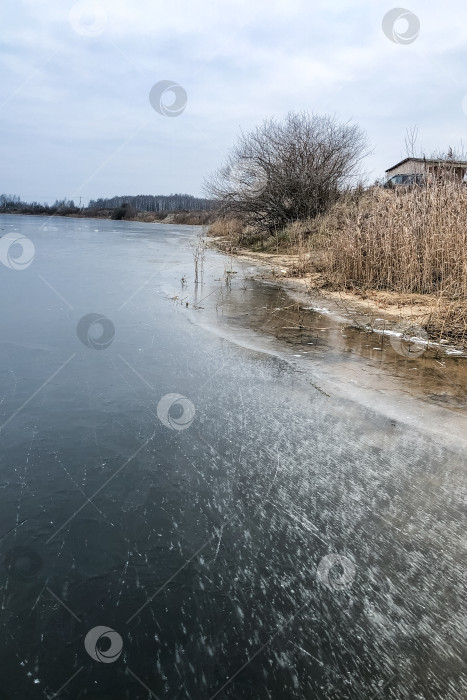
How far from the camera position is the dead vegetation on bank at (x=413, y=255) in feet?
21.7

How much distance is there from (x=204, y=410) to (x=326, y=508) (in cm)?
133

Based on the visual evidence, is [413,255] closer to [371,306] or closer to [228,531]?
[371,306]

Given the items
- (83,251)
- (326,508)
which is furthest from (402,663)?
(83,251)

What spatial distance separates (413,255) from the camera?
794 centimetres

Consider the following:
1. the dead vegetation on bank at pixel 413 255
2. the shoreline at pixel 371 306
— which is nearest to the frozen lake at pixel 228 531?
the shoreline at pixel 371 306

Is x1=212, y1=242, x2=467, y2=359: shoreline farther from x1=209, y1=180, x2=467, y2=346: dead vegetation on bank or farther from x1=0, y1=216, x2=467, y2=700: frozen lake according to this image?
x1=0, y1=216, x2=467, y2=700: frozen lake

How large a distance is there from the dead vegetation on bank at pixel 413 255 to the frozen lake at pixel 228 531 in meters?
2.69

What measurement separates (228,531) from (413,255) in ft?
22.9

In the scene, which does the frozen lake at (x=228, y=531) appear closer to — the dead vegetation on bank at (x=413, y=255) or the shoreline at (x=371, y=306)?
the shoreline at (x=371, y=306)

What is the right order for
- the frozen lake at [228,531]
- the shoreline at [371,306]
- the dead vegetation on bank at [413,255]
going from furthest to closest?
the dead vegetation on bank at [413,255] → the shoreline at [371,306] → the frozen lake at [228,531]

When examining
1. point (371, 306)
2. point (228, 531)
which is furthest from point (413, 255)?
point (228, 531)

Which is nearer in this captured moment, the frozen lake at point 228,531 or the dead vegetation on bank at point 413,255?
the frozen lake at point 228,531

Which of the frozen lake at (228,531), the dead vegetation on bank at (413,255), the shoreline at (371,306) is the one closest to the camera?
the frozen lake at (228,531)

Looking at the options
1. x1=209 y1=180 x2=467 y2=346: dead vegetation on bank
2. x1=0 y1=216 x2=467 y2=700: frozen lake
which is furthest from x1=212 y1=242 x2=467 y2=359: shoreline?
x1=0 y1=216 x2=467 y2=700: frozen lake
